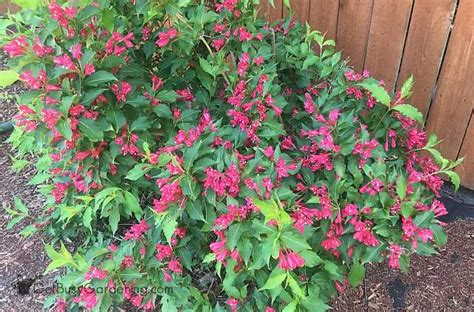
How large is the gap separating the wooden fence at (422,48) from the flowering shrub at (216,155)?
0.46 meters

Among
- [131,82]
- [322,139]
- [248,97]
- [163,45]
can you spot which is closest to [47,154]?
[131,82]

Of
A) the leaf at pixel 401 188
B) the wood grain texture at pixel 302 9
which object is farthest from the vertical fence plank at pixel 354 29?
the leaf at pixel 401 188

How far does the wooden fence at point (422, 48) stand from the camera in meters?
2.52

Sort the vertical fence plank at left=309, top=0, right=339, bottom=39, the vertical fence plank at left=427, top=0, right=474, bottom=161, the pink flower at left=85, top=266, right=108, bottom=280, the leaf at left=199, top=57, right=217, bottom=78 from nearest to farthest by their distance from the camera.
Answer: the pink flower at left=85, top=266, right=108, bottom=280
the leaf at left=199, top=57, right=217, bottom=78
the vertical fence plank at left=427, top=0, right=474, bottom=161
the vertical fence plank at left=309, top=0, right=339, bottom=39

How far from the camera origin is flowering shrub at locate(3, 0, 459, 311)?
1.85 meters

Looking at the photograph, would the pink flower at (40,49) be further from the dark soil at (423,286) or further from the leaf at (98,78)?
the dark soil at (423,286)

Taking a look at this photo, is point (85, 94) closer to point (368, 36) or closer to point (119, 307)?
point (119, 307)

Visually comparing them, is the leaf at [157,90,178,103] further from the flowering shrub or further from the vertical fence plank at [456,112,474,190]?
the vertical fence plank at [456,112,474,190]

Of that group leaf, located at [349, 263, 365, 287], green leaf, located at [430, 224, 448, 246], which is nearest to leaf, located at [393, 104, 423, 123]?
green leaf, located at [430, 224, 448, 246]

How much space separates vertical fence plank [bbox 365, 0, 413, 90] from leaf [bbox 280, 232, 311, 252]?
59.4 inches

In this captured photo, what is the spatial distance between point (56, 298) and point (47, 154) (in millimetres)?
→ 735

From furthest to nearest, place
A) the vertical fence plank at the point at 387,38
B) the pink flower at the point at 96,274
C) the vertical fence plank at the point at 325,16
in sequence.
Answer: the vertical fence plank at the point at 325,16 → the vertical fence plank at the point at 387,38 → the pink flower at the point at 96,274

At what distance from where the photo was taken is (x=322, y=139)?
2.03 meters

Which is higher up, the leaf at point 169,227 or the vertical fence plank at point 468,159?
the leaf at point 169,227
